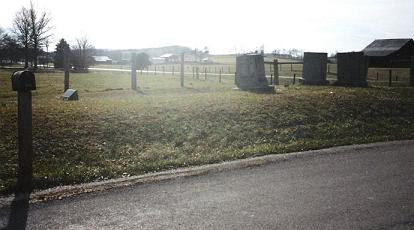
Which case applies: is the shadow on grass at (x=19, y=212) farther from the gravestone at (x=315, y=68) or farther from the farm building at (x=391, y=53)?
the farm building at (x=391, y=53)

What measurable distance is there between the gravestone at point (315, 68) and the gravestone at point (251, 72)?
362 cm

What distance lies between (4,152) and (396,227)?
541 cm

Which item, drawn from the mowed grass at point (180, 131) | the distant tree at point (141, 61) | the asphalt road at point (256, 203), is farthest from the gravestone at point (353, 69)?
the distant tree at point (141, 61)

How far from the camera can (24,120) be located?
19.0ft

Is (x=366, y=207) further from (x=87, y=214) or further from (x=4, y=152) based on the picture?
(x=4, y=152)

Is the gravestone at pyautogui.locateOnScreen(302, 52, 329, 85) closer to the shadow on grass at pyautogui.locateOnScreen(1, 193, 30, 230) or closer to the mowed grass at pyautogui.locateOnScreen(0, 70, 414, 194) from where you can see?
the mowed grass at pyautogui.locateOnScreen(0, 70, 414, 194)

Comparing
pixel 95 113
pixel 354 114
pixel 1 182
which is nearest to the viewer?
pixel 1 182

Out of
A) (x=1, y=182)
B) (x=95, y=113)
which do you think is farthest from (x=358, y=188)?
(x=95, y=113)

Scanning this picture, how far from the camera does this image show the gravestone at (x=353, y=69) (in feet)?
67.6

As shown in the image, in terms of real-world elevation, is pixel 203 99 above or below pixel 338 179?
above

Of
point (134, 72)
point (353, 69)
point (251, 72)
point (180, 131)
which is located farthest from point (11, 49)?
point (180, 131)

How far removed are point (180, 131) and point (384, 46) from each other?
67.1m

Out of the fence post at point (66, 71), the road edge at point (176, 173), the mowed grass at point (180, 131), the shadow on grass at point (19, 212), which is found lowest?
the shadow on grass at point (19, 212)

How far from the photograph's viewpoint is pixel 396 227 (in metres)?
4.45
